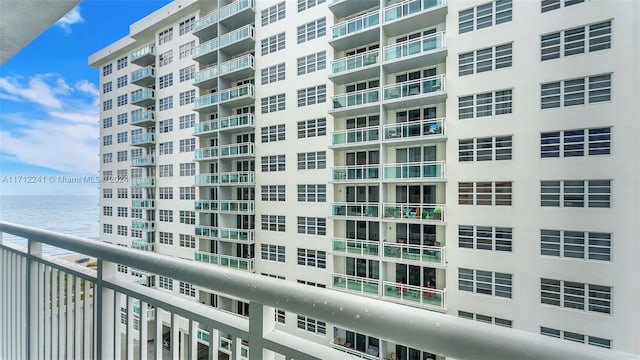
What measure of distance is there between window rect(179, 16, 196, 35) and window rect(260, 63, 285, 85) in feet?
6.49

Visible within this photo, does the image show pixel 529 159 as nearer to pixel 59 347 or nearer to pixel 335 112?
pixel 335 112

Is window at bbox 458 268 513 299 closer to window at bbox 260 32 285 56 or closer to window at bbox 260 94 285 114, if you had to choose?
window at bbox 260 94 285 114

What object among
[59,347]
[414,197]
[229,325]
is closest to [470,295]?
[414,197]

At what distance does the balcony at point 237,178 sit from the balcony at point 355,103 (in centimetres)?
170

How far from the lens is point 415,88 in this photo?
9.82 feet

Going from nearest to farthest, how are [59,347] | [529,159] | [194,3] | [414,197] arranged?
[59,347]
[529,159]
[414,197]
[194,3]

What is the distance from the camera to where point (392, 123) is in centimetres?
330

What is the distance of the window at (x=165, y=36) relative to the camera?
17.2ft

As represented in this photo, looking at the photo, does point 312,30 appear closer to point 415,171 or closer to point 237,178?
point 237,178

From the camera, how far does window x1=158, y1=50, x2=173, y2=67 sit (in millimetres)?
5258

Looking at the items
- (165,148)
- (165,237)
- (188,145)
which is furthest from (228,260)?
(165,148)

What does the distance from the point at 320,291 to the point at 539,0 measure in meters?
3.40

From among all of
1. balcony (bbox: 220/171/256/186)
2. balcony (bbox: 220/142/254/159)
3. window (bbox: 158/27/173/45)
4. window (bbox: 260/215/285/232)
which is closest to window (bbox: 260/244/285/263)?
window (bbox: 260/215/285/232)

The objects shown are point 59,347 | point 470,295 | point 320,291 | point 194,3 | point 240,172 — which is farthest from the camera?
point 194,3
